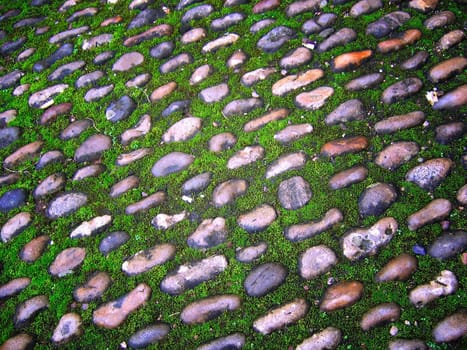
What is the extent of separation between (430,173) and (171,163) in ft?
4.40

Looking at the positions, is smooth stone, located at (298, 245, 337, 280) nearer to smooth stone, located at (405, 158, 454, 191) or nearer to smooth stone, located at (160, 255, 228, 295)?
smooth stone, located at (160, 255, 228, 295)

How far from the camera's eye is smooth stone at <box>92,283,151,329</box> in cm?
193

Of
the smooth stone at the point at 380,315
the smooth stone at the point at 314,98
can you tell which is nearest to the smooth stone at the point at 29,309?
the smooth stone at the point at 380,315

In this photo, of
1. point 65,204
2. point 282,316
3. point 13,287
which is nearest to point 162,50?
point 65,204

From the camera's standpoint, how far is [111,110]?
8.74 ft

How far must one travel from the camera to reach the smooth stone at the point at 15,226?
229 cm

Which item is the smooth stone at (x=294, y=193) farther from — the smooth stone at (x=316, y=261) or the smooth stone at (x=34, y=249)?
the smooth stone at (x=34, y=249)

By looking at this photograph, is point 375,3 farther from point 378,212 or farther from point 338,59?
point 378,212

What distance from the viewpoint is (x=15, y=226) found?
2309mm

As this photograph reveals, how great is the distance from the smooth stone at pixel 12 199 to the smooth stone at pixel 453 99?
234 cm

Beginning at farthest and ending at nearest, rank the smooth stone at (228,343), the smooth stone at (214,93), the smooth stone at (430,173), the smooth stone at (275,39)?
the smooth stone at (275,39) < the smooth stone at (214,93) < the smooth stone at (430,173) < the smooth stone at (228,343)

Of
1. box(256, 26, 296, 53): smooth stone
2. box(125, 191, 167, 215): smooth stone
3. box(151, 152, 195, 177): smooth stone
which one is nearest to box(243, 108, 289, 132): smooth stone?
box(151, 152, 195, 177): smooth stone

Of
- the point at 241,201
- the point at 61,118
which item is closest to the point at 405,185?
the point at 241,201

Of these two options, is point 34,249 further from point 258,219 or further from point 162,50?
point 162,50
